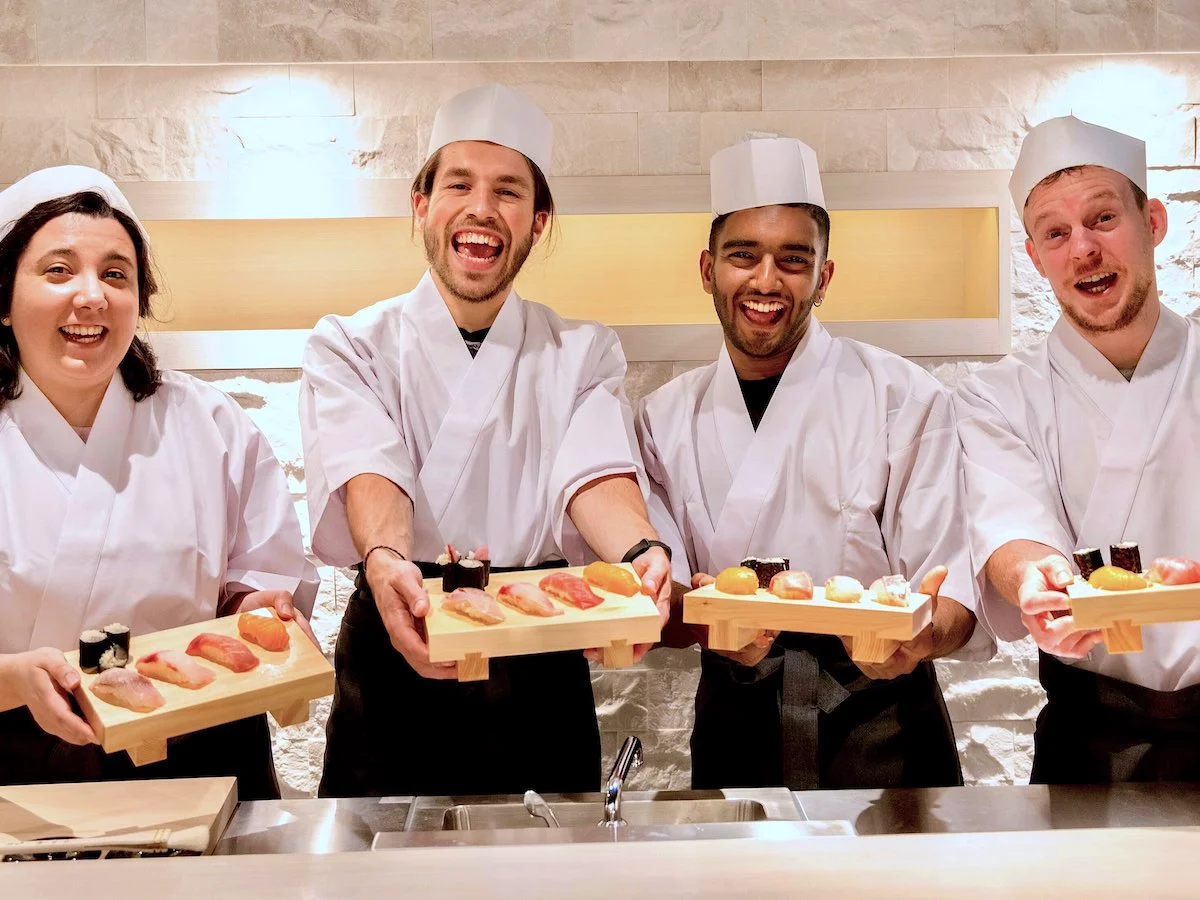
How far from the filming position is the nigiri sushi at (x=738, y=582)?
73.5 inches

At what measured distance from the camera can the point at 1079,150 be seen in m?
2.42

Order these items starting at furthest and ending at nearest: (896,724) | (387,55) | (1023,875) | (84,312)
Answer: (387,55) → (896,724) → (84,312) → (1023,875)

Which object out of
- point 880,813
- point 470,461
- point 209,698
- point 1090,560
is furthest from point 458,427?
point 1090,560

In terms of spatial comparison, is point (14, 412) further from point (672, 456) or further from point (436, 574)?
point (672, 456)

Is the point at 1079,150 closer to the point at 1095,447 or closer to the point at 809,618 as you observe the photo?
the point at 1095,447

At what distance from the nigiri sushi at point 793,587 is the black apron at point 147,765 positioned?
1.09 m

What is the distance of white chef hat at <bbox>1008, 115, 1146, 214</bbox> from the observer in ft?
7.93

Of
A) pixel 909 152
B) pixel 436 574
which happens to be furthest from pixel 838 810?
pixel 909 152

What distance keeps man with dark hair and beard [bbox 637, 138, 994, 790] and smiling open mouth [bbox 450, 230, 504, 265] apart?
572 millimetres

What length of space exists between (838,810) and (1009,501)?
79 centimetres

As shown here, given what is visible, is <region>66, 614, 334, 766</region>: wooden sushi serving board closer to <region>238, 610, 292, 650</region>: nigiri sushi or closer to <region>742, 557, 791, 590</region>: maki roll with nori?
<region>238, 610, 292, 650</region>: nigiri sushi

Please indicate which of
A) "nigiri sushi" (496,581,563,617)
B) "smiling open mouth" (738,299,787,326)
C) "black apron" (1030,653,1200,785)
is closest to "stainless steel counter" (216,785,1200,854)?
"black apron" (1030,653,1200,785)

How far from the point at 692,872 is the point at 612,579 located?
890 mm

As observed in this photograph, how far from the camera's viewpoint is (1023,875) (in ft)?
3.25
